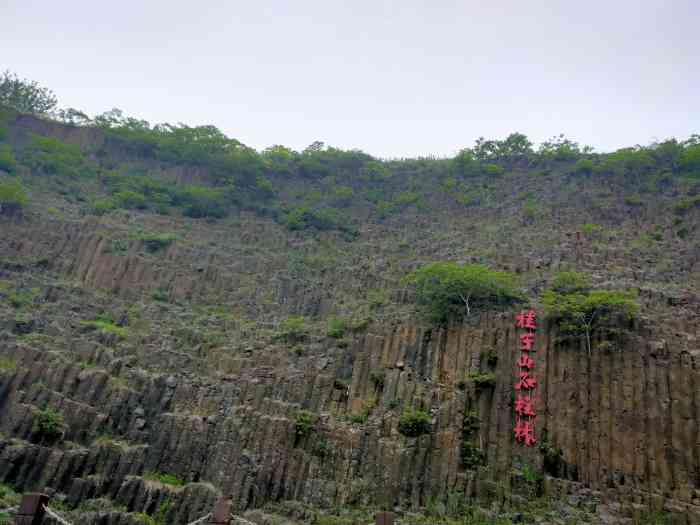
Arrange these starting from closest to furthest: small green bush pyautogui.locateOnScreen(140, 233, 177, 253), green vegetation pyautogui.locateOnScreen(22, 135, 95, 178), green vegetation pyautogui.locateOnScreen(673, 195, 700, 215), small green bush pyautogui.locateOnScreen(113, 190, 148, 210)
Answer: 1. small green bush pyautogui.locateOnScreen(140, 233, 177, 253)
2. green vegetation pyautogui.locateOnScreen(673, 195, 700, 215)
3. small green bush pyautogui.locateOnScreen(113, 190, 148, 210)
4. green vegetation pyautogui.locateOnScreen(22, 135, 95, 178)

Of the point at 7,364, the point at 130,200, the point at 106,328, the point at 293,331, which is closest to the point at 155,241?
the point at 130,200

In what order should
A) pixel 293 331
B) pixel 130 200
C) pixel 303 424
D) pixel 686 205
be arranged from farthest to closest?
1. pixel 130 200
2. pixel 686 205
3. pixel 293 331
4. pixel 303 424

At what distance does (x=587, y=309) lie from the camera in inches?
866

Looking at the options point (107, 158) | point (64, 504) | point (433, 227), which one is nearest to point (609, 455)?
point (64, 504)

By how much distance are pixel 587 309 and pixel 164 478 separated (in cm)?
1478

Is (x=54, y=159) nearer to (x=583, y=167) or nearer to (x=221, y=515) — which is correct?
(x=583, y=167)

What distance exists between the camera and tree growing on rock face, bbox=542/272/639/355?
71.3 ft

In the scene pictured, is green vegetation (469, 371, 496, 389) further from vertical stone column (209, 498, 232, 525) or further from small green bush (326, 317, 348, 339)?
vertical stone column (209, 498, 232, 525)

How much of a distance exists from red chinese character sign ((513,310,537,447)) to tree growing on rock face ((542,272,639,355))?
0.87 m

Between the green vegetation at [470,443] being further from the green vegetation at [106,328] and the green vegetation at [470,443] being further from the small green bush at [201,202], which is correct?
the small green bush at [201,202]

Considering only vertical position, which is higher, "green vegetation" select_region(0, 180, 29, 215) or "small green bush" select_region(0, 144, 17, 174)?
"small green bush" select_region(0, 144, 17, 174)

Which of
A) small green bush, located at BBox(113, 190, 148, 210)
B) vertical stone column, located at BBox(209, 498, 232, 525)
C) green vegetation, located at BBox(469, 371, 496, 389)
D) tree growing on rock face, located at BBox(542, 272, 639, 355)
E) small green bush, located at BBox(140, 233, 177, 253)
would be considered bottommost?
vertical stone column, located at BBox(209, 498, 232, 525)

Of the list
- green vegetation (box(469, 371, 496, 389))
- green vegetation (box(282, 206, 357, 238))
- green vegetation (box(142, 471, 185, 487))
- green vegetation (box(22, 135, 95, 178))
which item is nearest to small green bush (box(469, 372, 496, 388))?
green vegetation (box(469, 371, 496, 389))

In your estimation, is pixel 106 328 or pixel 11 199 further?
pixel 11 199
